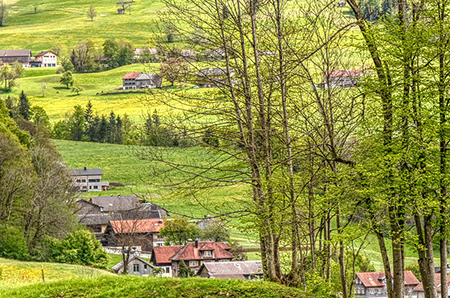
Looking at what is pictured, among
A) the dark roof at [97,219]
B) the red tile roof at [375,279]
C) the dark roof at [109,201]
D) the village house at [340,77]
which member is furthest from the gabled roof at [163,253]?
the village house at [340,77]

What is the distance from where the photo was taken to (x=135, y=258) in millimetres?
59500

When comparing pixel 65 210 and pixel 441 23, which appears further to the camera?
pixel 65 210

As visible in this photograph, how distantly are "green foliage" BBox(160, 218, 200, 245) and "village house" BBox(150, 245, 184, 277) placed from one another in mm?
3587

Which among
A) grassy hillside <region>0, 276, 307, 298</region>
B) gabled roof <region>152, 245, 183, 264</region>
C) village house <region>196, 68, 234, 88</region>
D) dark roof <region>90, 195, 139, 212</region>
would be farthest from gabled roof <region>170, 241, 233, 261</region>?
village house <region>196, 68, 234, 88</region>

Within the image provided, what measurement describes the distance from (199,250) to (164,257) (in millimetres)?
3642

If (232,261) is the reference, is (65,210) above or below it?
above

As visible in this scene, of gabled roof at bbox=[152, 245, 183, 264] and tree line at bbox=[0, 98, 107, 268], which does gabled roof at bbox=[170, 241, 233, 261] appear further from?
tree line at bbox=[0, 98, 107, 268]

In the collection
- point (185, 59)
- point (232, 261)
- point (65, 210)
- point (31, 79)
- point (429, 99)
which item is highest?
point (31, 79)

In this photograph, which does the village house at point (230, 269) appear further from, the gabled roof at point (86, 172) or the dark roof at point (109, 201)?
the gabled roof at point (86, 172)

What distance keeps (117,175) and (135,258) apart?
137 feet

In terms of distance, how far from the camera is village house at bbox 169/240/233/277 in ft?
207

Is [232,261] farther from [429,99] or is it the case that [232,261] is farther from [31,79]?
[31,79]

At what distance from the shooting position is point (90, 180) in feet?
310

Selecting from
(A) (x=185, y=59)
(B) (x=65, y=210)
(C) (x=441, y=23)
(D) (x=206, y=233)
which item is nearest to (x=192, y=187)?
(A) (x=185, y=59)
